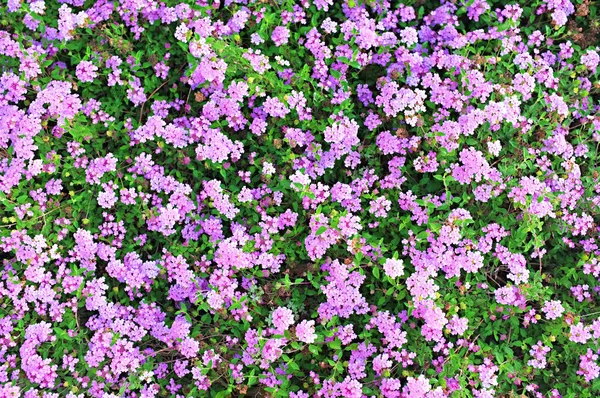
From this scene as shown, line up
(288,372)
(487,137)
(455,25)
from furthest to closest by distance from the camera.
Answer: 1. (455,25)
2. (487,137)
3. (288,372)

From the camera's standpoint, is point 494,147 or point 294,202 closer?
point 494,147

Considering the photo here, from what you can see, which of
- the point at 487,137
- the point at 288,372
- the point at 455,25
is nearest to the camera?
the point at 288,372

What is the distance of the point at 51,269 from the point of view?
396 cm

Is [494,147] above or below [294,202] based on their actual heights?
above

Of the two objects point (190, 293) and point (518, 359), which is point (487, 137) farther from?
point (190, 293)

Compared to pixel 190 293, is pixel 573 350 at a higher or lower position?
lower

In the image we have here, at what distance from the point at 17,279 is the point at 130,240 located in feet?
2.73

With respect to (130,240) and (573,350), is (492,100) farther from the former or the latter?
(130,240)

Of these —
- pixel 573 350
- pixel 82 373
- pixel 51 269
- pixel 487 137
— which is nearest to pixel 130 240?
pixel 51 269

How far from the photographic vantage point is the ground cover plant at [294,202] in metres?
3.67

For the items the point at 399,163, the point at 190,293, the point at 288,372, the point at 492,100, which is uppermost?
the point at 492,100

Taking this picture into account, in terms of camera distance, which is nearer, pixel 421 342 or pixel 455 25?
pixel 421 342

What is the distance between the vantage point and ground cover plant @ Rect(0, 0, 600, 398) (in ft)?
12.0

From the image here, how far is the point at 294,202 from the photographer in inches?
154
